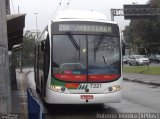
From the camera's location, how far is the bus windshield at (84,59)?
13664 mm

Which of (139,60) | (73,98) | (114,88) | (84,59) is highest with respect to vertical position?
(84,59)

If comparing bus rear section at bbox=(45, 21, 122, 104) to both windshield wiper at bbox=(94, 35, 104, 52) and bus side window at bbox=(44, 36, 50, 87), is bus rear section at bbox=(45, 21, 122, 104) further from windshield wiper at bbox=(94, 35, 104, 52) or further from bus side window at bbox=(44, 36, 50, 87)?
bus side window at bbox=(44, 36, 50, 87)

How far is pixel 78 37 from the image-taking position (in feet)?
46.1

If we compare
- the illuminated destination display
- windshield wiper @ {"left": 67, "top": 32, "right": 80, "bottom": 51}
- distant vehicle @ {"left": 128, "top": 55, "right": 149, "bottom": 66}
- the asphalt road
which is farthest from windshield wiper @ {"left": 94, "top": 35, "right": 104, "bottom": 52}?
distant vehicle @ {"left": 128, "top": 55, "right": 149, "bottom": 66}

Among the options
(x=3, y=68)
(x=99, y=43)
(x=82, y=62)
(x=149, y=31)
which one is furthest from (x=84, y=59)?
(x=149, y=31)

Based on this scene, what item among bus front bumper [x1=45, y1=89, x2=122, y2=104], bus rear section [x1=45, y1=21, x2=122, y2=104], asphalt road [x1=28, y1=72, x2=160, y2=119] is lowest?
asphalt road [x1=28, y1=72, x2=160, y2=119]

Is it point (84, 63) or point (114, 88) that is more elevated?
point (84, 63)

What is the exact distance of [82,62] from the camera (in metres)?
13.8

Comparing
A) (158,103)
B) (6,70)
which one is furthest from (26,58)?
(6,70)

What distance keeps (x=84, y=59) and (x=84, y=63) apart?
0.12 m

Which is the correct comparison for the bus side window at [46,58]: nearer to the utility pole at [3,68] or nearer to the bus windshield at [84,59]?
the bus windshield at [84,59]

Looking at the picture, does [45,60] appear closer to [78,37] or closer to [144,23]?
[78,37]

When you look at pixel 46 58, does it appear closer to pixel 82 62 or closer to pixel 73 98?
pixel 82 62

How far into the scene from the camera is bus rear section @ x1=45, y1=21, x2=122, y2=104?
1346 centimetres
